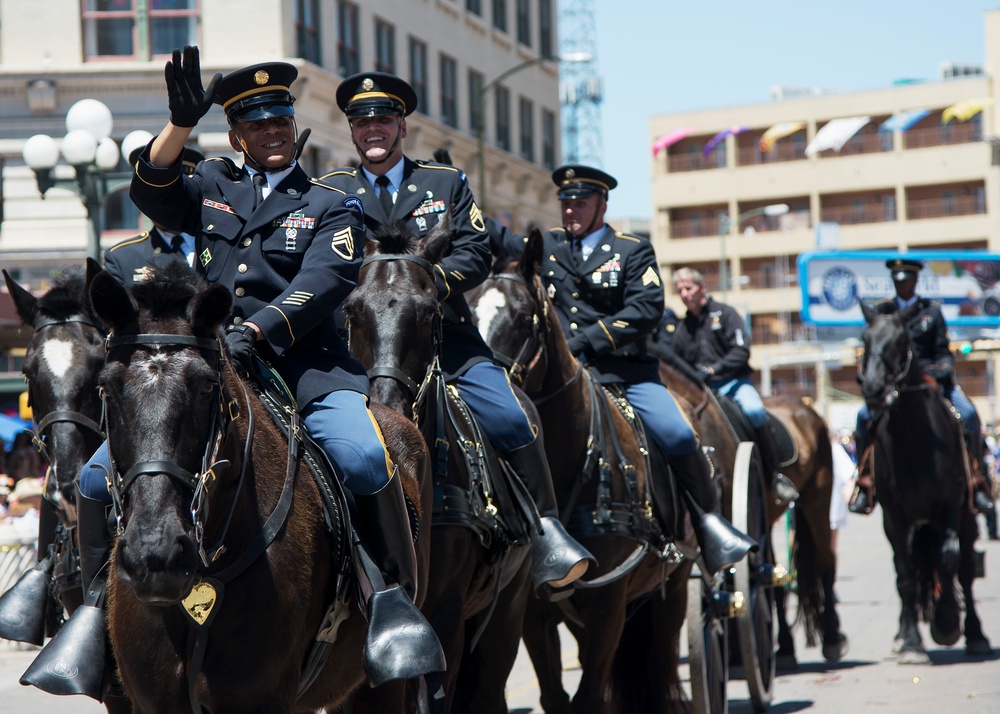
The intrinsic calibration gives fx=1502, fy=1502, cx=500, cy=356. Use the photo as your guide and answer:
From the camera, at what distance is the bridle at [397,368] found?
20.8 feet

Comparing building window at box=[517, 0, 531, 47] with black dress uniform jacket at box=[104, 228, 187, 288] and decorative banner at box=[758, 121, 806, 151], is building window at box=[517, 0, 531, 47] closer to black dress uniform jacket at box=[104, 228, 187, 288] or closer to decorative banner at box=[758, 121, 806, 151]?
decorative banner at box=[758, 121, 806, 151]

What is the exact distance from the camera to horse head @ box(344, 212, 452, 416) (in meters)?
6.36

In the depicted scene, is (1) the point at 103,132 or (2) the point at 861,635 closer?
(2) the point at 861,635

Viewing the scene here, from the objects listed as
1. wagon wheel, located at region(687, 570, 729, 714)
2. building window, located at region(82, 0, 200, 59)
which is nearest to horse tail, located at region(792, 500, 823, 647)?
wagon wheel, located at region(687, 570, 729, 714)

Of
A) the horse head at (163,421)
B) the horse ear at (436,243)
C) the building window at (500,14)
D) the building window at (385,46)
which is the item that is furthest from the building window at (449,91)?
the horse head at (163,421)

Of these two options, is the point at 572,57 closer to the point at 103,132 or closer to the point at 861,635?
→ the point at 103,132

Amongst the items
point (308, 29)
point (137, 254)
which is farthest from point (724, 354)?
point (308, 29)

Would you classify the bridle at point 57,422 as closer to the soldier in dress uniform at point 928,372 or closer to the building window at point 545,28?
the soldier in dress uniform at point 928,372

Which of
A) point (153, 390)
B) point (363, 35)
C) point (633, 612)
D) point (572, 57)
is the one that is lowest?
point (633, 612)

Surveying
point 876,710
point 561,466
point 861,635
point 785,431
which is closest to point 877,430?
point 785,431

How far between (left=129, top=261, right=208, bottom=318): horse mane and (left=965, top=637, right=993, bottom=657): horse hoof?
1017 cm

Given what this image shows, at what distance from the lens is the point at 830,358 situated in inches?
2174

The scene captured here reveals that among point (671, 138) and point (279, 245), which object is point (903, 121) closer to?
point (671, 138)

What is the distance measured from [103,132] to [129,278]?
9.72m
